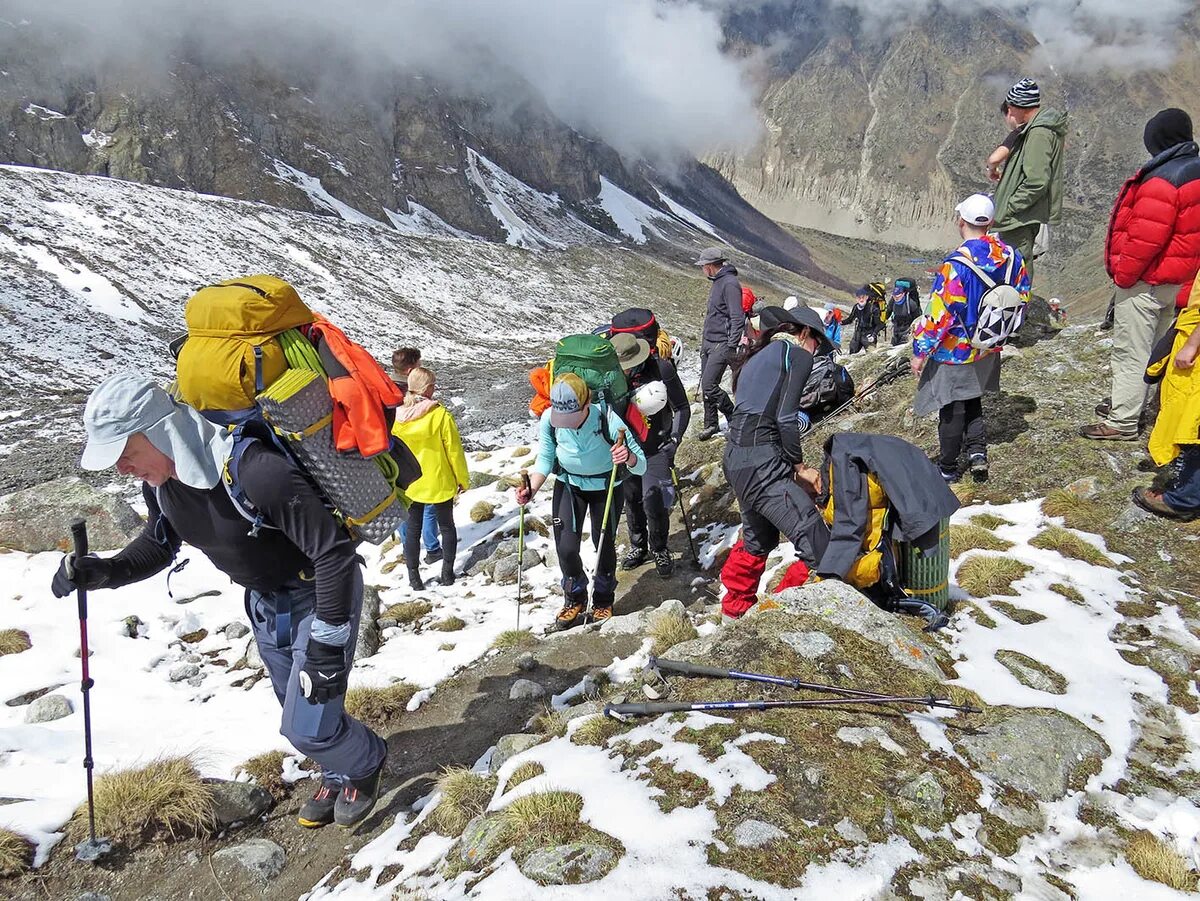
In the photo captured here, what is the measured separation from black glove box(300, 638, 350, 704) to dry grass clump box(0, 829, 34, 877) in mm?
2062

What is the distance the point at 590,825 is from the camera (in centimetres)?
294

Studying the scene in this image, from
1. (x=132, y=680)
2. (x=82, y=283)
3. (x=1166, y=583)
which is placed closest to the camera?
(x=1166, y=583)

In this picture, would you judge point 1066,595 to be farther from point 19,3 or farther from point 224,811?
point 19,3

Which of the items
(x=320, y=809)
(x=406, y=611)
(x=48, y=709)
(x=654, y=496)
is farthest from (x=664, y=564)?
(x=48, y=709)

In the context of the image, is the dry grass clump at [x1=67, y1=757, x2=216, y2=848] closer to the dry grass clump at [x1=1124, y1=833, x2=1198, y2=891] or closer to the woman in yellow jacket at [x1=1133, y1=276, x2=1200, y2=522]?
the dry grass clump at [x1=1124, y1=833, x2=1198, y2=891]

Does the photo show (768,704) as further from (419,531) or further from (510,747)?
(419,531)

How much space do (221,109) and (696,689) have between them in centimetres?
9210

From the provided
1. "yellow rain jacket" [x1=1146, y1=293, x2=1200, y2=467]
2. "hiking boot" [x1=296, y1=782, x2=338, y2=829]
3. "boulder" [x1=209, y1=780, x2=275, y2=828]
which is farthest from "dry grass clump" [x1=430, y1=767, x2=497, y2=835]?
"yellow rain jacket" [x1=1146, y1=293, x2=1200, y2=467]

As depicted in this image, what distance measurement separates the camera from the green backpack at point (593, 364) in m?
6.71

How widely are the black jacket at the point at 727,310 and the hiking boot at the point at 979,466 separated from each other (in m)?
3.77

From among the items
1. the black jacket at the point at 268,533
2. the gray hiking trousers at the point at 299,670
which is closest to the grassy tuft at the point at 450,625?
the gray hiking trousers at the point at 299,670

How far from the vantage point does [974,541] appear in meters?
6.12

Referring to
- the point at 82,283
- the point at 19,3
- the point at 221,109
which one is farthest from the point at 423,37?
the point at 82,283

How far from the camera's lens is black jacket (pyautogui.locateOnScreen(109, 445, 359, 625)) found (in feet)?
11.0
